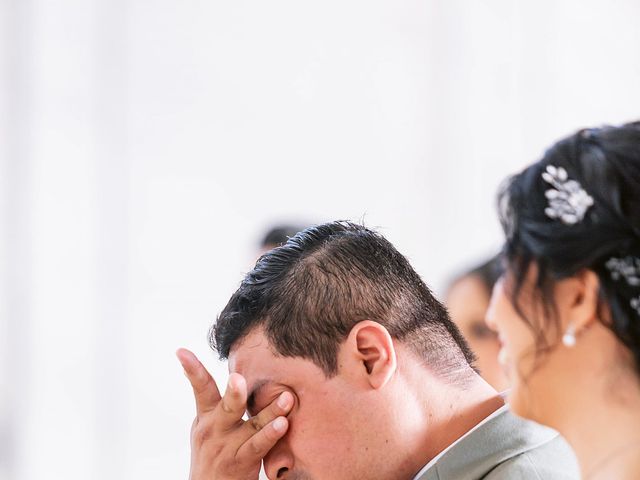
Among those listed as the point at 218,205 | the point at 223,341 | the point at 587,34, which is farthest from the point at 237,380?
the point at 587,34

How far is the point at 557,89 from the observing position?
176 inches

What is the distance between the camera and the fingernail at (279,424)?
159cm

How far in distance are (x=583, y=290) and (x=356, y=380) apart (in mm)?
494

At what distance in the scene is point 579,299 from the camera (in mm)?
1174

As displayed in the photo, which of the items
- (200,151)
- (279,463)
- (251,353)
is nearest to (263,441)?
(279,463)

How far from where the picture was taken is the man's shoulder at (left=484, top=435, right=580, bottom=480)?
4.75 ft

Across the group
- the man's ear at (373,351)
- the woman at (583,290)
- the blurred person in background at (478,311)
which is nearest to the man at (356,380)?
the man's ear at (373,351)

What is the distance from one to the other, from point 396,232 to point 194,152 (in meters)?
1.05

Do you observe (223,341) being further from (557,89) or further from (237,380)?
(557,89)

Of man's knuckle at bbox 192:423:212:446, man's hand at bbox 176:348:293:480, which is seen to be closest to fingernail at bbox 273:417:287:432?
man's hand at bbox 176:348:293:480

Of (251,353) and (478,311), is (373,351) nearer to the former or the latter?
(251,353)

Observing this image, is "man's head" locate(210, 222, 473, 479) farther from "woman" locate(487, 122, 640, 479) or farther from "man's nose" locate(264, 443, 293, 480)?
"woman" locate(487, 122, 640, 479)

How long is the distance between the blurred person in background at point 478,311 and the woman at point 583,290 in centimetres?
161

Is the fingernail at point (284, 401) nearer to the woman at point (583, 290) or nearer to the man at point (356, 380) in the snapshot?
the man at point (356, 380)
